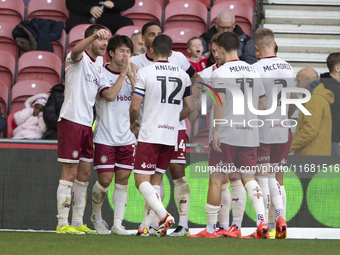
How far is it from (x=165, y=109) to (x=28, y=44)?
4.27m

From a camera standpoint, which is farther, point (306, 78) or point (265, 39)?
point (306, 78)

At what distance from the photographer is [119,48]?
523 cm

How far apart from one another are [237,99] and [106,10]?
4337 millimetres

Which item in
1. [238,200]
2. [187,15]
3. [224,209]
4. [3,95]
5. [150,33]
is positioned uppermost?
[187,15]

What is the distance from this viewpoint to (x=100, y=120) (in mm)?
5250

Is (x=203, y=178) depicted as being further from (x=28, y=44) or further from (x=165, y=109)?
(x=28, y=44)

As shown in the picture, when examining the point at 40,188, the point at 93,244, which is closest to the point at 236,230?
the point at 93,244

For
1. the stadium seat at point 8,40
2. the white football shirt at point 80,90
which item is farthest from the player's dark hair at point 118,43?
the stadium seat at point 8,40

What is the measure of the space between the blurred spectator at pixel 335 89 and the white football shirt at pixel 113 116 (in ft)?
7.42

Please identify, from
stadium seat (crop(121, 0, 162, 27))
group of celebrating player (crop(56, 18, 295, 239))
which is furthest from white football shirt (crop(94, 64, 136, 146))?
stadium seat (crop(121, 0, 162, 27))

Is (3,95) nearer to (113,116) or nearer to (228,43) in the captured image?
(113,116)

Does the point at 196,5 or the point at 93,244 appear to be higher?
the point at 196,5

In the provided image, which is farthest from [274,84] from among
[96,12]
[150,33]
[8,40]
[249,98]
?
[8,40]

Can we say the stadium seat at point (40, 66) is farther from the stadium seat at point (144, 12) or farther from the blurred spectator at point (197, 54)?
the blurred spectator at point (197, 54)
